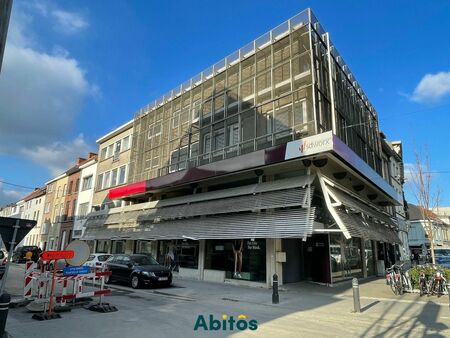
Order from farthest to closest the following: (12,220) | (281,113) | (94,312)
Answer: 1. (281,113)
2. (94,312)
3. (12,220)

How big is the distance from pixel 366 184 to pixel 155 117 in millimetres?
17526

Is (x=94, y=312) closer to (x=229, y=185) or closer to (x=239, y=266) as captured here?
(x=239, y=266)

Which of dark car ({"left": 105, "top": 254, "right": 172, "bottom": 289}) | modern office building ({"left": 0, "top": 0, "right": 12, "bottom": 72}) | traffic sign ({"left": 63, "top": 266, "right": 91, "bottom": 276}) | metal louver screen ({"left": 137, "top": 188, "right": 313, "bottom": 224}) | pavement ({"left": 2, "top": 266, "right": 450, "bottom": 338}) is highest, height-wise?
modern office building ({"left": 0, "top": 0, "right": 12, "bottom": 72})

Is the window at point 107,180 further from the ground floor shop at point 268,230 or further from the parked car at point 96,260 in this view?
the parked car at point 96,260

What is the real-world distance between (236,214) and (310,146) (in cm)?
561

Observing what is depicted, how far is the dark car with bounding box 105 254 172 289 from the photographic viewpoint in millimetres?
14951

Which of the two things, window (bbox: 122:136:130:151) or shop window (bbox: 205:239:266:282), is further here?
window (bbox: 122:136:130:151)

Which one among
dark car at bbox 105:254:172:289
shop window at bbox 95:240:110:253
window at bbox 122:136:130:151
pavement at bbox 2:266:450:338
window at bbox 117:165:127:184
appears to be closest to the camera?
pavement at bbox 2:266:450:338

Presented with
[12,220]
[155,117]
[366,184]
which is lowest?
[12,220]

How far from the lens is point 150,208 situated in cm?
2402

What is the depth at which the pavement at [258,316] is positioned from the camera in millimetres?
7238

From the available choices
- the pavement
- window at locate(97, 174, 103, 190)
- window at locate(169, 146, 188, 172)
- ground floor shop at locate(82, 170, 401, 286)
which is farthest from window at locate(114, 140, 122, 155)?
the pavement

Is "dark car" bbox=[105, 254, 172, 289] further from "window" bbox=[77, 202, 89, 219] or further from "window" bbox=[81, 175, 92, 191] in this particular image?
"window" bbox=[81, 175, 92, 191]

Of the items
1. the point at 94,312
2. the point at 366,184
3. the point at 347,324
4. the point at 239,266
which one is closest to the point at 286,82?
the point at 366,184
